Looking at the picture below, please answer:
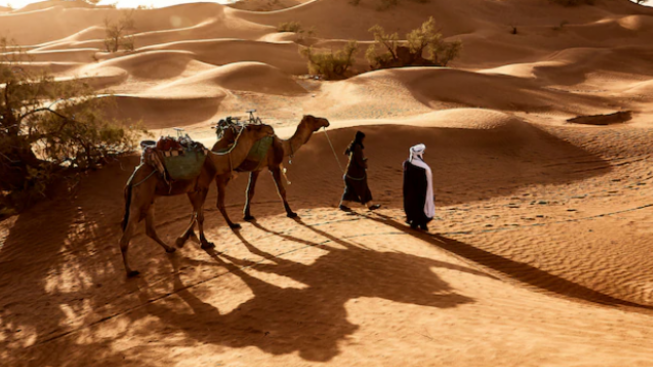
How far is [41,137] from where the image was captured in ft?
34.9

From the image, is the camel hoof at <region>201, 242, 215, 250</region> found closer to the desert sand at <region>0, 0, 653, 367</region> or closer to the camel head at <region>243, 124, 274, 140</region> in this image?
the desert sand at <region>0, 0, 653, 367</region>

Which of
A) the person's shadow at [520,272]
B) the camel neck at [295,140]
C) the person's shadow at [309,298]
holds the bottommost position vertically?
the person's shadow at [520,272]

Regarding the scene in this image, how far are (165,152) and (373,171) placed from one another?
738 cm

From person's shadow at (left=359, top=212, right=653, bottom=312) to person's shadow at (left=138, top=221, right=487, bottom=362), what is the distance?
834 mm

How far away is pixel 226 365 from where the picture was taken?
4.37 meters

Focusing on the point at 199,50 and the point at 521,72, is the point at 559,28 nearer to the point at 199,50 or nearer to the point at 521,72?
the point at 521,72

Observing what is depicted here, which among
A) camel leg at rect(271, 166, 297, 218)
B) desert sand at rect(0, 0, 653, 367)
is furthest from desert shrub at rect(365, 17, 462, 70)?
camel leg at rect(271, 166, 297, 218)

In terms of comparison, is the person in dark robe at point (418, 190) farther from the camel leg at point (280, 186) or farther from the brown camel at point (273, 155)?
the camel leg at point (280, 186)

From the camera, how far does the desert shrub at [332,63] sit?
96.6 ft

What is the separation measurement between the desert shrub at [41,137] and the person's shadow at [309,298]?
5166mm

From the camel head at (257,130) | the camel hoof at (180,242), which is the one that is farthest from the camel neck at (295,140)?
the camel hoof at (180,242)

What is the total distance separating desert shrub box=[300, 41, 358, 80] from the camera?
29438 mm

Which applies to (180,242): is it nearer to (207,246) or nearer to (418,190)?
(207,246)

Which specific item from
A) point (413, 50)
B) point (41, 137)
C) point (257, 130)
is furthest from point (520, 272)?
point (413, 50)
